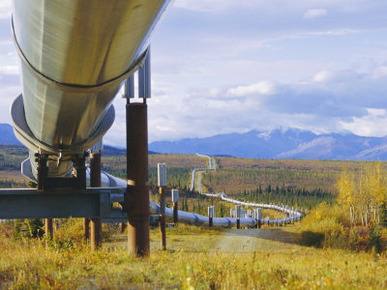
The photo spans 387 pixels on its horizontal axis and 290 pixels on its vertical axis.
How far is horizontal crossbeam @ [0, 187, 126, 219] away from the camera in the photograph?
9.10m

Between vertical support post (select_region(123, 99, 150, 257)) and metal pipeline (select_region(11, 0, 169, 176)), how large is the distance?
9.33 feet

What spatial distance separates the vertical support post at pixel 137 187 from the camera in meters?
9.57

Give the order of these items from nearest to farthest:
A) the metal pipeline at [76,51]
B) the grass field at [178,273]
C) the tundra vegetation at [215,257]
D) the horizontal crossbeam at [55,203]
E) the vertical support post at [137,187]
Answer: the metal pipeline at [76,51]
the grass field at [178,273]
the tundra vegetation at [215,257]
the horizontal crossbeam at [55,203]
the vertical support post at [137,187]

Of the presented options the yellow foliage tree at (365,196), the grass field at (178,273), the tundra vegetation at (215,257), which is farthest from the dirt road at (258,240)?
the yellow foliage tree at (365,196)

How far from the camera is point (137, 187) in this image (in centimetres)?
957

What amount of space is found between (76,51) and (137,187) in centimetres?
588

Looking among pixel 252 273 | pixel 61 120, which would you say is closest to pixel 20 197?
pixel 61 120

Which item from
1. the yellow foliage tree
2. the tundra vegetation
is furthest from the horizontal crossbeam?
the yellow foliage tree

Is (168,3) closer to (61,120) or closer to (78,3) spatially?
(78,3)

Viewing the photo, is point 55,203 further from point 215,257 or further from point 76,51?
point 76,51

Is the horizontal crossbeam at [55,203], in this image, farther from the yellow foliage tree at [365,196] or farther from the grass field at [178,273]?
the yellow foliage tree at [365,196]

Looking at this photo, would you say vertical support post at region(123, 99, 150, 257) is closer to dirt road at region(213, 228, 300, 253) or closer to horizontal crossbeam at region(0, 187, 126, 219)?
horizontal crossbeam at region(0, 187, 126, 219)

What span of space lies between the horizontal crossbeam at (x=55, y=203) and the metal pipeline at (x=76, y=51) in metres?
2.59

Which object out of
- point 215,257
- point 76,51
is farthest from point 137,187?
point 76,51
